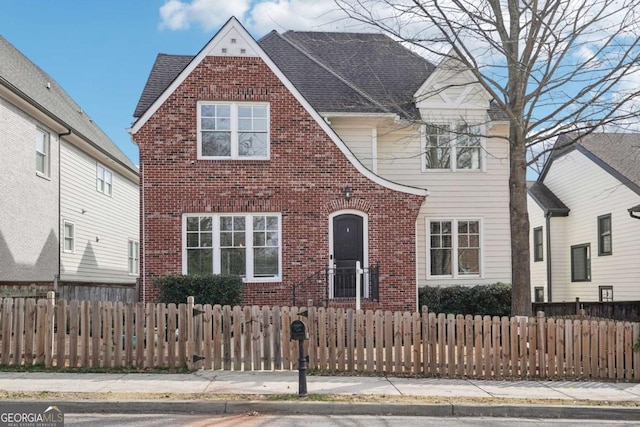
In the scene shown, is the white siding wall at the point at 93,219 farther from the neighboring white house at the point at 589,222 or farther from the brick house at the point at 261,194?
the neighboring white house at the point at 589,222

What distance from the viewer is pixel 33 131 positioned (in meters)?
20.0

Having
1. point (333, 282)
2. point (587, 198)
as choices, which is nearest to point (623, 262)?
point (587, 198)

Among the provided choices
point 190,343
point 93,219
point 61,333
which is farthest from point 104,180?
point 190,343

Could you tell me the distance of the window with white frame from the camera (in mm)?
20547

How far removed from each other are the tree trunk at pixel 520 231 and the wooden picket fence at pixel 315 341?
2.13 m

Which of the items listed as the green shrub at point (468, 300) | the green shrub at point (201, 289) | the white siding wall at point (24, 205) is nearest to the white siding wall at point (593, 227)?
the green shrub at point (468, 300)

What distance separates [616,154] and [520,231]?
11.6 m

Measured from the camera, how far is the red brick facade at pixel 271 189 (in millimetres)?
16531

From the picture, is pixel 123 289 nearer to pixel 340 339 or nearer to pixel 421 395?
pixel 340 339

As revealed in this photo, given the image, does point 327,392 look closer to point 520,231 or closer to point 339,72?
point 520,231

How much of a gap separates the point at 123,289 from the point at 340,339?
9632 millimetres

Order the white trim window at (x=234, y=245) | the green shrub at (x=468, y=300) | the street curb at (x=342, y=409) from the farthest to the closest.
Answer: the green shrub at (x=468, y=300), the white trim window at (x=234, y=245), the street curb at (x=342, y=409)

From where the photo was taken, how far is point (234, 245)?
16766 millimetres

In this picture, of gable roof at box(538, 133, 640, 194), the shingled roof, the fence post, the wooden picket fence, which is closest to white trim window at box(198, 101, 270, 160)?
the shingled roof
